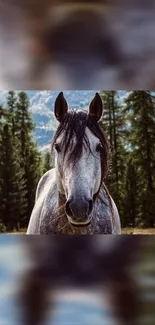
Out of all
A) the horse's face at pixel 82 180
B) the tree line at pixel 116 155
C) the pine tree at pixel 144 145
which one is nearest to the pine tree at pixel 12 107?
the tree line at pixel 116 155

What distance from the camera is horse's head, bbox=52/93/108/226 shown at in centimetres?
370

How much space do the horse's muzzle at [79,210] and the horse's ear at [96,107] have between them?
2.67 feet

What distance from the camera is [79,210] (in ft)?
12.1

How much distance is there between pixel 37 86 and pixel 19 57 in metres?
0.37

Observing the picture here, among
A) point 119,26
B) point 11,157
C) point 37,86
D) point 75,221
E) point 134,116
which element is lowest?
point 75,221

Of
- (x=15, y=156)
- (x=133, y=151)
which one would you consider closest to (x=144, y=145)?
(x=133, y=151)

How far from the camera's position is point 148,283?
10.3ft

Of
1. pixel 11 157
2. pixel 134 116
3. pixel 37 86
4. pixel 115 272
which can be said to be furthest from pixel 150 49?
pixel 115 272

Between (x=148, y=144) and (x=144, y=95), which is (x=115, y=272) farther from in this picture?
(x=144, y=95)

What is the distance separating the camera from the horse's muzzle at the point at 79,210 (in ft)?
12.1

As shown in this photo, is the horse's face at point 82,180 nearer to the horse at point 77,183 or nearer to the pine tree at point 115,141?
the horse at point 77,183

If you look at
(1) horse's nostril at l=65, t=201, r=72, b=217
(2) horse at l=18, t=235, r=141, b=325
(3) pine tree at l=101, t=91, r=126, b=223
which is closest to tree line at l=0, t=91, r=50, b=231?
(2) horse at l=18, t=235, r=141, b=325

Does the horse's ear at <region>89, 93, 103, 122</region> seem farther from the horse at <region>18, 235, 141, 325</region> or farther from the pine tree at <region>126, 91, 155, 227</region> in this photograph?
the horse at <region>18, 235, 141, 325</region>

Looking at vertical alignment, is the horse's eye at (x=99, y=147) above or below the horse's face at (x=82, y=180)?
above
